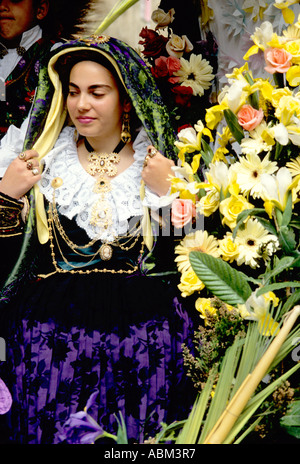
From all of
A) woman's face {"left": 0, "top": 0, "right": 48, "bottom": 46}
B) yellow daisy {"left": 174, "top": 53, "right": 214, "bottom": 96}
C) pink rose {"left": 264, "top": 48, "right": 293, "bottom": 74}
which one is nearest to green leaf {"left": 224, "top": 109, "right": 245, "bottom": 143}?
pink rose {"left": 264, "top": 48, "right": 293, "bottom": 74}

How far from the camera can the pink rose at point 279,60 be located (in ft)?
3.88

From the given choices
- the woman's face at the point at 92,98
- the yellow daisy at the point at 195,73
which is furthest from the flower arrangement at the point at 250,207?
the yellow daisy at the point at 195,73

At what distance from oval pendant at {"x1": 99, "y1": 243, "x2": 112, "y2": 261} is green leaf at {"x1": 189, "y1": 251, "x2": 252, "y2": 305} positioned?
57 cm

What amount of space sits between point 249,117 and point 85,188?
61cm

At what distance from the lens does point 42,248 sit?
1664 mm

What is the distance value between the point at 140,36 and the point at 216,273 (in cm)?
105

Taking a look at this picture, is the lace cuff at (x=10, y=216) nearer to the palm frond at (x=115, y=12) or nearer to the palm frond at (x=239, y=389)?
the palm frond at (x=115, y=12)

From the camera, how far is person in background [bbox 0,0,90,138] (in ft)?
5.88

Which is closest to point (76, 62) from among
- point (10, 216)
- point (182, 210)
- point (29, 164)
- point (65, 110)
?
point (65, 110)

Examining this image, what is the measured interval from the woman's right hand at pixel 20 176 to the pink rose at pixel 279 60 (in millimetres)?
715

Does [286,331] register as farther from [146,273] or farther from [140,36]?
[140,36]

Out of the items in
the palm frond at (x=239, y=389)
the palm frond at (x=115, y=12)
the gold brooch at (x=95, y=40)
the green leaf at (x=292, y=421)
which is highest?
the palm frond at (x=115, y=12)

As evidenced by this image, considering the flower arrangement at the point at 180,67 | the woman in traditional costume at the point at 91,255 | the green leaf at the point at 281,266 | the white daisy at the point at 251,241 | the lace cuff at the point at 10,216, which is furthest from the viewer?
the flower arrangement at the point at 180,67

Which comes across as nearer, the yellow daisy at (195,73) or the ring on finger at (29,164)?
the ring on finger at (29,164)
